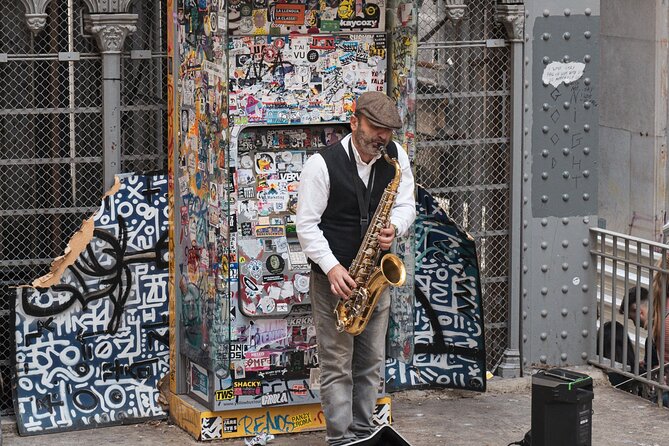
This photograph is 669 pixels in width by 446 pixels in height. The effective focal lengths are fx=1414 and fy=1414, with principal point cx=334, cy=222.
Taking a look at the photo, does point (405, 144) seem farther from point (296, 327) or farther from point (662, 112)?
point (662, 112)

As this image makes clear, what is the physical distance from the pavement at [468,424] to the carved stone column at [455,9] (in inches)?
90.9

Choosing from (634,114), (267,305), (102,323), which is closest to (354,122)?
(267,305)

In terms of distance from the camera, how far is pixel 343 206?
7.18 metres

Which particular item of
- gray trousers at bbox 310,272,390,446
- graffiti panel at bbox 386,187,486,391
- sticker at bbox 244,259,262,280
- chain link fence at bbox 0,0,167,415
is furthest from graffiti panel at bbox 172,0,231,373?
graffiti panel at bbox 386,187,486,391

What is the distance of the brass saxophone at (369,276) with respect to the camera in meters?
7.13

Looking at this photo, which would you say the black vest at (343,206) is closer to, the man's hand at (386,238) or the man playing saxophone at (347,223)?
the man playing saxophone at (347,223)

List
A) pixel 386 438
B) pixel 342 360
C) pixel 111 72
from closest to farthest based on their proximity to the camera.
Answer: pixel 386 438 < pixel 342 360 < pixel 111 72

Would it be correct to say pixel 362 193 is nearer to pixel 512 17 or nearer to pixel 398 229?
pixel 398 229

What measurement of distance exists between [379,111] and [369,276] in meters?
0.83

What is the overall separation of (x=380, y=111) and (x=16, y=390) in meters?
2.62

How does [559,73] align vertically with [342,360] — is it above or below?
above

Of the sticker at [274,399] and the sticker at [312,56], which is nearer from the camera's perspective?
the sticker at [312,56]

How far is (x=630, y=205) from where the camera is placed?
39.7ft

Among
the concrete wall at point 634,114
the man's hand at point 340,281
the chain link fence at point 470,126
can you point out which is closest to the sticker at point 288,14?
the chain link fence at point 470,126
